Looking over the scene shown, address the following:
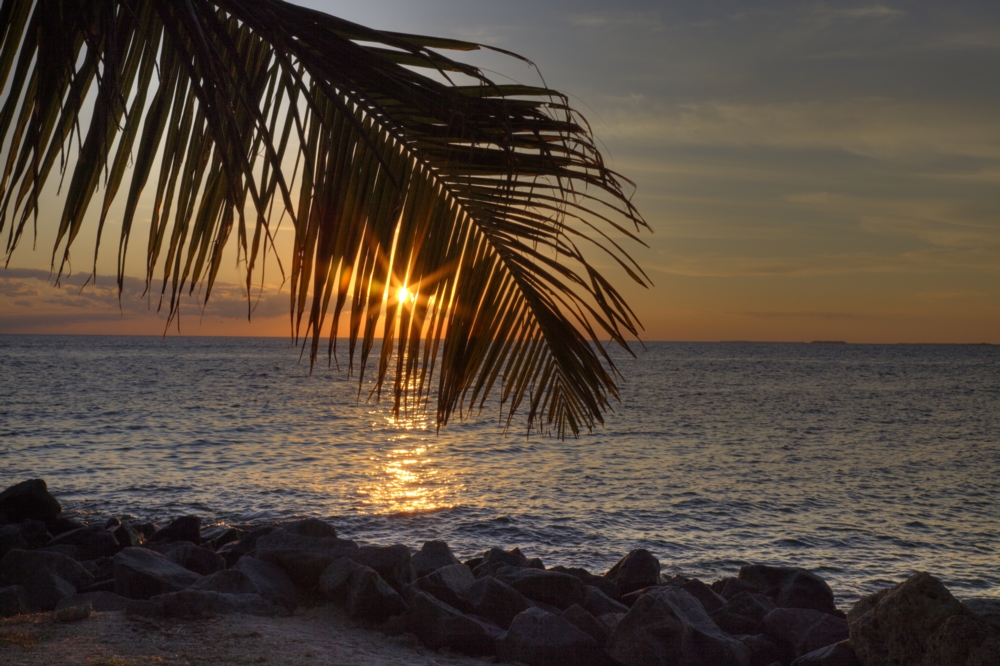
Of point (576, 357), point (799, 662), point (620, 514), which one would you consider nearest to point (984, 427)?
point (620, 514)

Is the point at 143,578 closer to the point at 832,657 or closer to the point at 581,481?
the point at 832,657

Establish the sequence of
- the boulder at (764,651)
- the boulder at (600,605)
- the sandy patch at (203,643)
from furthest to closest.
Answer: the boulder at (600,605) < the boulder at (764,651) < the sandy patch at (203,643)

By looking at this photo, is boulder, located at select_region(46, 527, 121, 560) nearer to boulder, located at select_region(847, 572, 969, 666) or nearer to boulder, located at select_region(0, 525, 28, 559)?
boulder, located at select_region(0, 525, 28, 559)

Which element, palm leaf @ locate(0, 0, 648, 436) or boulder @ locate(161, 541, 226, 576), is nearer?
palm leaf @ locate(0, 0, 648, 436)

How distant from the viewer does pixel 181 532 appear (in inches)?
344

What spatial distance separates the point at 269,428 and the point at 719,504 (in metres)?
15.5

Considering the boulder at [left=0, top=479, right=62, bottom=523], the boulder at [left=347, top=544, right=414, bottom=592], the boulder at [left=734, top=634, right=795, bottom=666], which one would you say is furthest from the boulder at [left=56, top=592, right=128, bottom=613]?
the boulder at [left=0, top=479, right=62, bottom=523]

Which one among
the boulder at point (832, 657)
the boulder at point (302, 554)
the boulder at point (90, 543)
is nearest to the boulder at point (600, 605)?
the boulder at point (832, 657)

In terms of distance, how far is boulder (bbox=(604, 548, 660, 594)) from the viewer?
296 inches

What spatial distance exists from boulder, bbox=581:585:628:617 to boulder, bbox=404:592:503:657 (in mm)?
1364

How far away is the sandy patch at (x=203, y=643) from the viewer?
156 inches

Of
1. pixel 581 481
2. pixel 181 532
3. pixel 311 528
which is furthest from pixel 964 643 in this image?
pixel 581 481

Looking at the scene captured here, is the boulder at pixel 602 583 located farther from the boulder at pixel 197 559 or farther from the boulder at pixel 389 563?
the boulder at pixel 197 559

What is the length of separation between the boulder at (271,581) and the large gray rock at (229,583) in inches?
1.7
